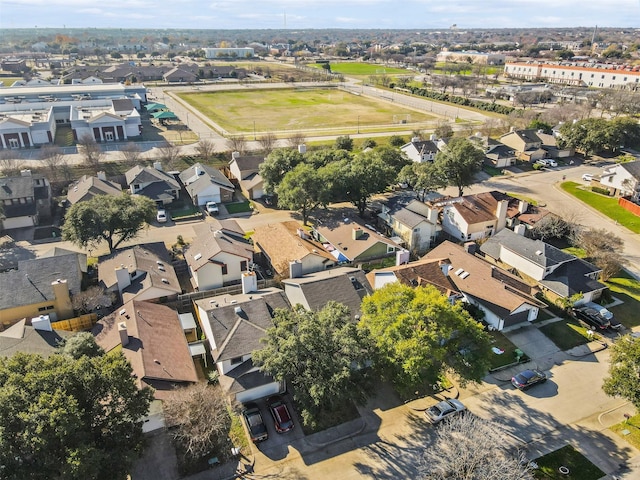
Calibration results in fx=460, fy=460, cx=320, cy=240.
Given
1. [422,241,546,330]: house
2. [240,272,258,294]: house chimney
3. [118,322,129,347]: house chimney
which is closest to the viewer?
[118,322,129,347]: house chimney

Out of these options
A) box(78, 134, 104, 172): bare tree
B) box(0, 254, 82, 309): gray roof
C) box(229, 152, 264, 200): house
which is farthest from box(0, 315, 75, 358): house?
box(78, 134, 104, 172): bare tree

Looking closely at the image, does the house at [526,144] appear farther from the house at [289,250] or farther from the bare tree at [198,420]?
the bare tree at [198,420]

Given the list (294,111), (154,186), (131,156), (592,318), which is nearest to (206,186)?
(154,186)

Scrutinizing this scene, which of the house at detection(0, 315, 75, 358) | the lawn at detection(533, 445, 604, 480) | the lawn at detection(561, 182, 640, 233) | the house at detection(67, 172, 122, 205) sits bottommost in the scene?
the lawn at detection(533, 445, 604, 480)

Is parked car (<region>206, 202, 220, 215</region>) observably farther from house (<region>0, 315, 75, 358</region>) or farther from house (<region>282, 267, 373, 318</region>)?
house (<region>0, 315, 75, 358</region>)

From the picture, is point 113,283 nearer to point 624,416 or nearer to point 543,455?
point 543,455

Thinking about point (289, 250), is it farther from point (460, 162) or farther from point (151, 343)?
point (460, 162)

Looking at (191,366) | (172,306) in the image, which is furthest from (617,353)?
(172,306)
